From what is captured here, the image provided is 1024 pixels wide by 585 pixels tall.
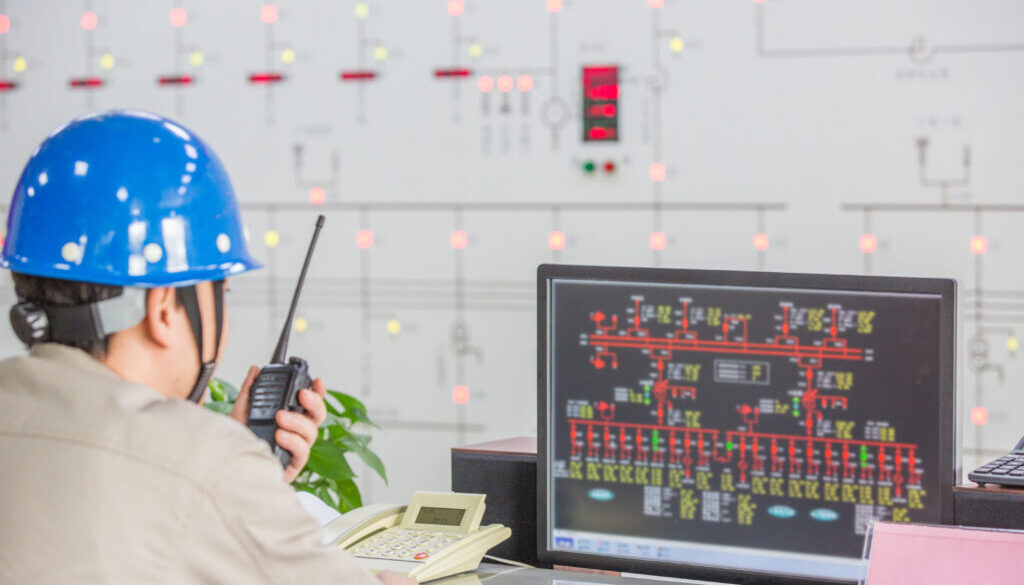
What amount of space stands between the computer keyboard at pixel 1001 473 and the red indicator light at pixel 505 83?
1.99 m

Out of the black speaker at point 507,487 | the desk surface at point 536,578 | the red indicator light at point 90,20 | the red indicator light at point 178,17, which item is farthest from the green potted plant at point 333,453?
the red indicator light at point 90,20

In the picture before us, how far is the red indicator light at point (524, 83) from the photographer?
322cm

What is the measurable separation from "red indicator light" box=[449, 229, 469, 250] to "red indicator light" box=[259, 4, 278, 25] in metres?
0.80

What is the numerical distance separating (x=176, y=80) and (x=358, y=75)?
0.57 m

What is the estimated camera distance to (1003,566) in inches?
49.1

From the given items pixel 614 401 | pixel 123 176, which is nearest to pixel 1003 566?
pixel 614 401

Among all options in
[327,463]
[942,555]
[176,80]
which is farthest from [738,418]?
[176,80]

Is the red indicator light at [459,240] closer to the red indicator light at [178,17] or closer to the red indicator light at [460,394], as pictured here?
the red indicator light at [460,394]

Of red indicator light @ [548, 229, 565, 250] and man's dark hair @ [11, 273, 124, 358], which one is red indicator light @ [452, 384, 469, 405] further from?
man's dark hair @ [11, 273, 124, 358]

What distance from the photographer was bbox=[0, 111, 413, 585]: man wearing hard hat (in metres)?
1.02

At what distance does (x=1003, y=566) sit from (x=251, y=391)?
837mm

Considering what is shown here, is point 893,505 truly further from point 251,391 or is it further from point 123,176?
point 123,176

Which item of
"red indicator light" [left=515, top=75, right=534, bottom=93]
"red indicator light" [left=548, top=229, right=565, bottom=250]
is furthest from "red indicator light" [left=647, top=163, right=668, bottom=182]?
"red indicator light" [left=515, top=75, right=534, bottom=93]

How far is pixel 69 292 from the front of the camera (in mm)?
1170
